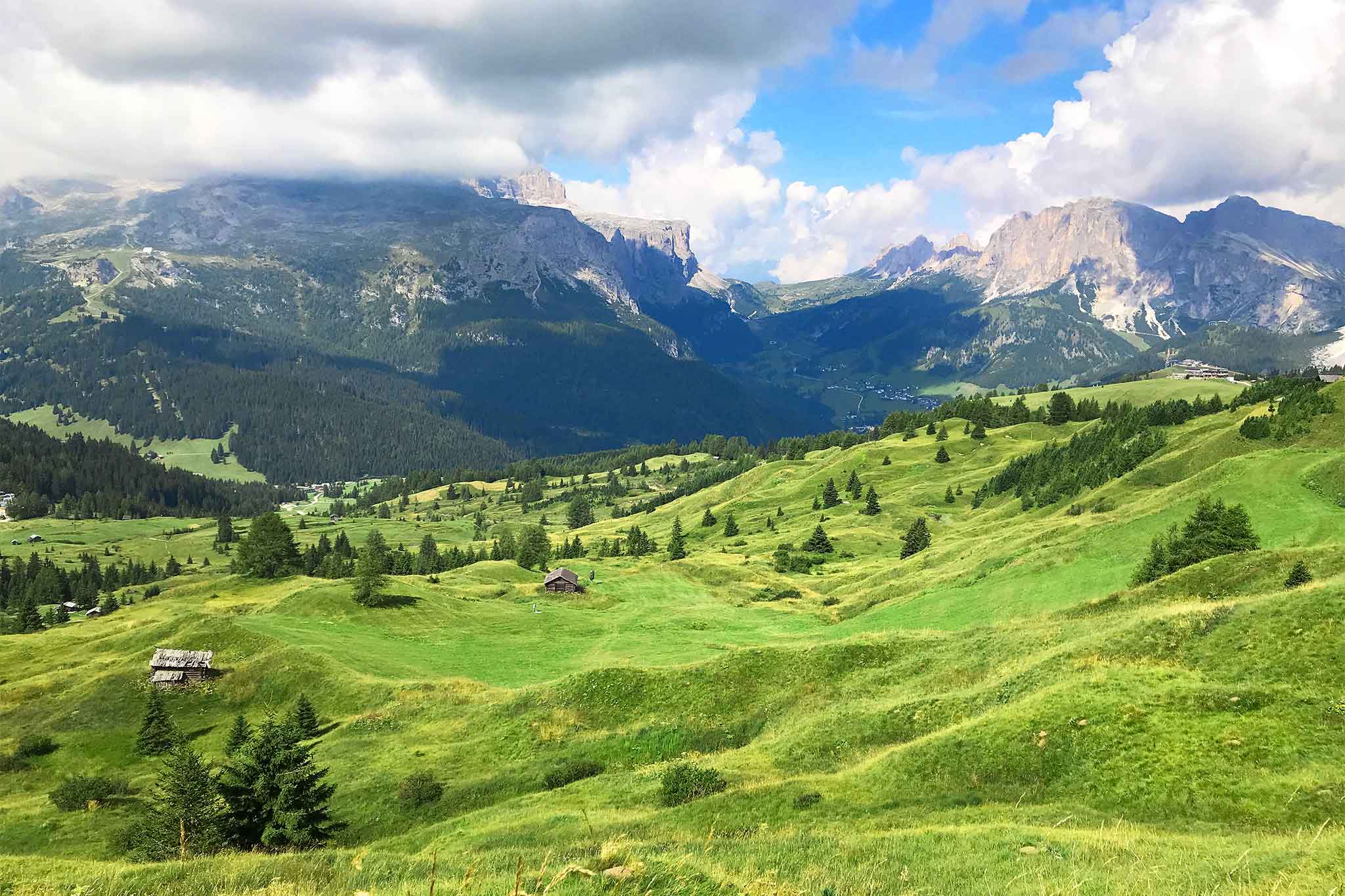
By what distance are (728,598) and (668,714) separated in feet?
192

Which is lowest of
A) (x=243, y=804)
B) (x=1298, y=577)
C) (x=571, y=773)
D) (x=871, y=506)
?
(x=571, y=773)

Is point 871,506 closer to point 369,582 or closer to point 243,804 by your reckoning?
point 369,582

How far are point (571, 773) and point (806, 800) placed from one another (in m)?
16.2

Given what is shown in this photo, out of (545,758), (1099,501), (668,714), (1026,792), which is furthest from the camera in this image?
(1099,501)

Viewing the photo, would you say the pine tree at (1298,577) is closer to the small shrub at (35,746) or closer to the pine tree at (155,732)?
the pine tree at (155,732)

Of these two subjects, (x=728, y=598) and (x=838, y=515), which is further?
(x=838, y=515)

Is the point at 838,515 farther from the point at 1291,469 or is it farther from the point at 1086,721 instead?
the point at 1086,721

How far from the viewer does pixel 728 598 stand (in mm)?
101375

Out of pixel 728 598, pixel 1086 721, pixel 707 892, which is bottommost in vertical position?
pixel 728 598

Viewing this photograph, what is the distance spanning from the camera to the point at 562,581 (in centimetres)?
10538

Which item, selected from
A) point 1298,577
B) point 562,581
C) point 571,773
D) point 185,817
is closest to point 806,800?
point 571,773

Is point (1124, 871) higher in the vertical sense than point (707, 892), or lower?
lower

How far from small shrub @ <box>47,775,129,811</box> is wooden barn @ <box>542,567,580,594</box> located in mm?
62251

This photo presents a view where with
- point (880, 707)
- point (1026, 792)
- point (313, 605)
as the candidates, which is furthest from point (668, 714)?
point (313, 605)
